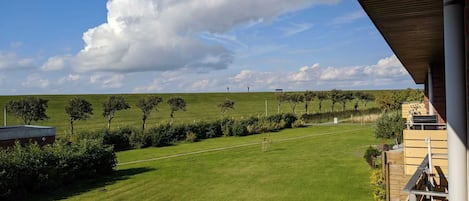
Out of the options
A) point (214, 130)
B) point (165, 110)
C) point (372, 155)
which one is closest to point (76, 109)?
point (214, 130)

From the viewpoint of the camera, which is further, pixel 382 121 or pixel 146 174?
pixel 382 121

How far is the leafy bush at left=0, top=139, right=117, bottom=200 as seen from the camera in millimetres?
11334

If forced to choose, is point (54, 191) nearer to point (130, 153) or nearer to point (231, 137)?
point (130, 153)

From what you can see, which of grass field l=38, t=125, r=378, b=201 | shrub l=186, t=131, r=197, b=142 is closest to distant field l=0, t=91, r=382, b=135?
shrub l=186, t=131, r=197, b=142

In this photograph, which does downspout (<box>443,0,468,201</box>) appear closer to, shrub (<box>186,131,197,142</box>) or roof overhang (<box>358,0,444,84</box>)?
roof overhang (<box>358,0,444,84</box>)

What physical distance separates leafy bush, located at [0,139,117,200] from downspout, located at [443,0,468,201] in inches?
471

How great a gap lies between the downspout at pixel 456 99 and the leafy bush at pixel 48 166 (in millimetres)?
11975

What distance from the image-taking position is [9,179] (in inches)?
441

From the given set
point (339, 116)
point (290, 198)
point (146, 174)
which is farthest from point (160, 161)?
point (339, 116)

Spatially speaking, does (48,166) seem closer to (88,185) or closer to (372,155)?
(88,185)

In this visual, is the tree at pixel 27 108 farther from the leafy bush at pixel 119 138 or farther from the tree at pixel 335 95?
the tree at pixel 335 95

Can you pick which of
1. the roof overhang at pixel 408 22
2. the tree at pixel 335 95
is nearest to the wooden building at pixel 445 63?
the roof overhang at pixel 408 22

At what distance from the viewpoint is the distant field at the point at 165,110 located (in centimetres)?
3872

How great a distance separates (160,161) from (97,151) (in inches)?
156
